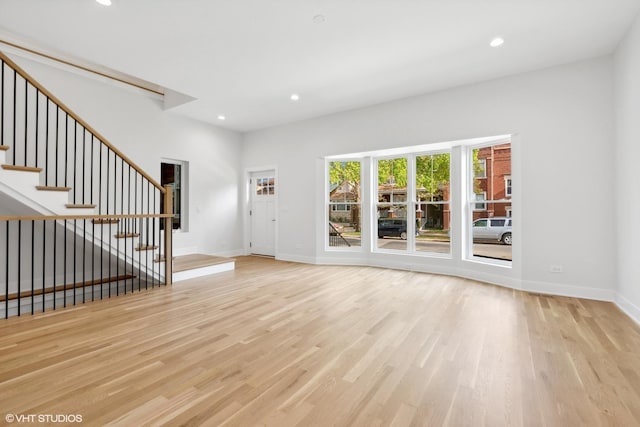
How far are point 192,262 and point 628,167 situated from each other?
614 centimetres

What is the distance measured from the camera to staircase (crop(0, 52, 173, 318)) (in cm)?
339

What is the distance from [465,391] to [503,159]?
12.6ft

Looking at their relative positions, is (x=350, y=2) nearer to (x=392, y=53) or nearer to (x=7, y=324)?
(x=392, y=53)

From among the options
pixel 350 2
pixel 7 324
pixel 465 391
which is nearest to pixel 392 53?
pixel 350 2

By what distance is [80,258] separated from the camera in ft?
15.5

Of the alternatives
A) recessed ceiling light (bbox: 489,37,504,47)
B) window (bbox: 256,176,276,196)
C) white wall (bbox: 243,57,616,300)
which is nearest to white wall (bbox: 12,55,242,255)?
window (bbox: 256,176,276,196)

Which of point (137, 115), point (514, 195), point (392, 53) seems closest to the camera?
point (392, 53)

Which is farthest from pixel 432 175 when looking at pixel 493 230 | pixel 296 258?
pixel 296 258

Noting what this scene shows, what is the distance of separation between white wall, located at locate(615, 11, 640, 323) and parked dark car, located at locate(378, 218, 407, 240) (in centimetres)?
289

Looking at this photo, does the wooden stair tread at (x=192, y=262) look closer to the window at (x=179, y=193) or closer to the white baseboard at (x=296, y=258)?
the window at (x=179, y=193)

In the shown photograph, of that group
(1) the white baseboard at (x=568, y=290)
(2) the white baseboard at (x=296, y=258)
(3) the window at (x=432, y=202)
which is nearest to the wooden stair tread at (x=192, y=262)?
(2) the white baseboard at (x=296, y=258)

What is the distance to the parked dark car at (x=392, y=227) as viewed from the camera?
5.64 meters

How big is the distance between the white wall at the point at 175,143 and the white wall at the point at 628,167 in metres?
6.72

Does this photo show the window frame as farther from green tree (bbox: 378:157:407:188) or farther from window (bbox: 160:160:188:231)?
window (bbox: 160:160:188:231)
